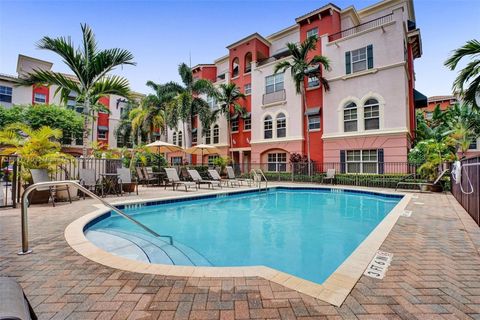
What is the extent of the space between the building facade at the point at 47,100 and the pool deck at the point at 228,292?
23.4 meters

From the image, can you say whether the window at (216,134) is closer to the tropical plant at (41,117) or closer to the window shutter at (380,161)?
the tropical plant at (41,117)

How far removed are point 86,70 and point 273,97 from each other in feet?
48.7

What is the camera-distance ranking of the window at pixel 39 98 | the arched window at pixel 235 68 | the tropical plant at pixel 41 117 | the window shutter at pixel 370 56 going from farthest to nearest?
the window at pixel 39 98
the arched window at pixel 235 68
the tropical plant at pixel 41 117
the window shutter at pixel 370 56

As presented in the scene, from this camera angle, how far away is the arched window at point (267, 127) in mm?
21266


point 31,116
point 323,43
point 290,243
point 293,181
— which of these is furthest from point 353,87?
point 31,116

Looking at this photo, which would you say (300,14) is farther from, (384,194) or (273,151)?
(384,194)

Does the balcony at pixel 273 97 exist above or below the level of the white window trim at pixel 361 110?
above

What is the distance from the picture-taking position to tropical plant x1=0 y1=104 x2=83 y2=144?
2452cm

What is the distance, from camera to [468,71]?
7.18 metres

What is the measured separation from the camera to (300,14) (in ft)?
65.4

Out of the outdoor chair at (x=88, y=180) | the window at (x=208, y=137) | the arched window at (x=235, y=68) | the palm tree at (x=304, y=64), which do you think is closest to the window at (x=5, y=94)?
the window at (x=208, y=137)

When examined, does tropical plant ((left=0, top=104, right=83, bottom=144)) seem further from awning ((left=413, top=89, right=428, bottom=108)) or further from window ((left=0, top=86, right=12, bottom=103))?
awning ((left=413, top=89, right=428, bottom=108))

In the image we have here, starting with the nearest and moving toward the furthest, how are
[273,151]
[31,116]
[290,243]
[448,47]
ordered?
1. [290,243]
2. [448,47]
3. [273,151]
4. [31,116]

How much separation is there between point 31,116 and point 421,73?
128 feet
